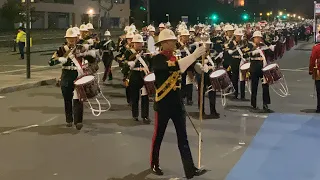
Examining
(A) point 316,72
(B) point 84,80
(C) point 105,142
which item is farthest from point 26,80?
(A) point 316,72

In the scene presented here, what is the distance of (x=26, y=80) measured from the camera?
17906 mm

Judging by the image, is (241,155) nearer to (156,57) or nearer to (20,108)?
(156,57)

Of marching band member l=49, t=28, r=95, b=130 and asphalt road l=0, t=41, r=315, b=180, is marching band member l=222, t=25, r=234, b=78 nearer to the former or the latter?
asphalt road l=0, t=41, r=315, b=180

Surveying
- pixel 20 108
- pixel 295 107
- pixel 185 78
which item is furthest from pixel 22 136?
pixel 295 107

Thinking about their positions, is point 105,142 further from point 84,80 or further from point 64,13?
point 64,13

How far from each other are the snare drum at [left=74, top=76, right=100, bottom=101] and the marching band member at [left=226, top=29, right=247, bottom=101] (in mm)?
5481

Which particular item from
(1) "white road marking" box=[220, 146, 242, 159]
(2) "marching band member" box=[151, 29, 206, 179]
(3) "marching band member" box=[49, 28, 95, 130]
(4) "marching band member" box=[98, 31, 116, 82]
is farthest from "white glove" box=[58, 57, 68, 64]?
(4) "marching band member" box=[98, 31, 116, 82]

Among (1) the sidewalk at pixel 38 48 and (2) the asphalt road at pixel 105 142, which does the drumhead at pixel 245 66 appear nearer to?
(2) the asphalt road at pixel 105 142

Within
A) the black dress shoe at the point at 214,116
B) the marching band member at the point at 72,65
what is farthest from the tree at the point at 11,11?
the marching band member at the point at 72,65

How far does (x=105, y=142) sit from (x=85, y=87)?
1196 mm

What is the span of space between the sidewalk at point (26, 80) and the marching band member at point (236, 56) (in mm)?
6620

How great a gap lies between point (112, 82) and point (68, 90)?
873 centimetres

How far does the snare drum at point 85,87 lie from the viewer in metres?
9.74

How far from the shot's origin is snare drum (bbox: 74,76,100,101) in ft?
32.0
